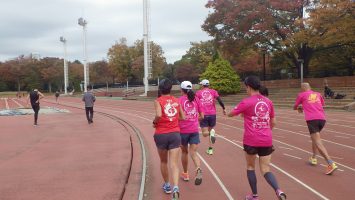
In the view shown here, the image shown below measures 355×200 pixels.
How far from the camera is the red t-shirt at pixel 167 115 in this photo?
21.9 feet

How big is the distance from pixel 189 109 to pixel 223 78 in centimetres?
3458

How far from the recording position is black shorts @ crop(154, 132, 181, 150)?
6.72 metres

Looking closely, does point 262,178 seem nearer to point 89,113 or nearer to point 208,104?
point 208,104

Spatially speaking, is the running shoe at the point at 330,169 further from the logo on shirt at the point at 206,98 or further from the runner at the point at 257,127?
the logo on shirt at the point at 206,98

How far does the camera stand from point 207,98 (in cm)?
1095

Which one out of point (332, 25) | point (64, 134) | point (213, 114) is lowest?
point (64, 134)

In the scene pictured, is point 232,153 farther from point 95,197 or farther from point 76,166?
point 95,197

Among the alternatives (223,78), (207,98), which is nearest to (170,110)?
(207,98)

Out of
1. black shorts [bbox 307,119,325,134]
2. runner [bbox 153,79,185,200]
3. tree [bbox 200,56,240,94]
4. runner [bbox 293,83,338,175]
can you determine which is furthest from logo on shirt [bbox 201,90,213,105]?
tree [bbox 200,56,240,94]

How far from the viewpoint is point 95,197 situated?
7008 millimetres

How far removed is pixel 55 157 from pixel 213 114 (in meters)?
3.96

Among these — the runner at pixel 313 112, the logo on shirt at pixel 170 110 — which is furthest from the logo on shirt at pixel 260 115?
the runner at pixel 313 112

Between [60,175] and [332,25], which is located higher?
[332,25]

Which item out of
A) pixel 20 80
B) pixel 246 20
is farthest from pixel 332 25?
pixel 20 80
